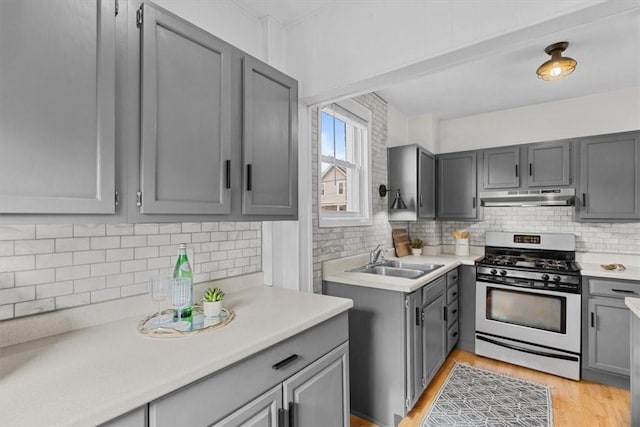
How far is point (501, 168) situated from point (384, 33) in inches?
94.9

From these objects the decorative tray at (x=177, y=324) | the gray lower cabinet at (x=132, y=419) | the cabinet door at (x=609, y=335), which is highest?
the decorative tray at (x=177, y=324)

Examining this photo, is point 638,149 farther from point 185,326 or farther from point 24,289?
point 24,289

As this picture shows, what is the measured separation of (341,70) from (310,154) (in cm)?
59

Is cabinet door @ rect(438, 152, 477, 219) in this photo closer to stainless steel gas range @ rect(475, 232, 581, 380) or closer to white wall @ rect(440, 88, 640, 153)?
white wall @ rect(440, 88, 640, 153)

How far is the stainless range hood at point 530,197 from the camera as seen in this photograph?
3.06m

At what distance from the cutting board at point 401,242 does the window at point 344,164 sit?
0.63 meters

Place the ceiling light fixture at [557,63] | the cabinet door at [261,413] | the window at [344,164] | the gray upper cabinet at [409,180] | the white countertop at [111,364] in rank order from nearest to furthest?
the white countertop at [111,364]
the cabinet door at [261,413]
the ceiling light fixture at [557,63]
the window at [344,164]
the gray upper cabinet at [409,180]

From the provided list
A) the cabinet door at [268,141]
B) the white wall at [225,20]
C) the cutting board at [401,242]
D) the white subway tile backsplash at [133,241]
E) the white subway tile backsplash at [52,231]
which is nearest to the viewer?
the white subway tile backsplash at [52,231]

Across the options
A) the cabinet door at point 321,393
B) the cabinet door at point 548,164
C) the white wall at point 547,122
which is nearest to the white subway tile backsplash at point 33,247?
the cabinet door at point 321,393

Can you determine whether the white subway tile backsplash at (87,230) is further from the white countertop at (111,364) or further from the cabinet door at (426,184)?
the cabinet door at (426,184)

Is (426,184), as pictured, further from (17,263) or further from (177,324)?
(17,263)

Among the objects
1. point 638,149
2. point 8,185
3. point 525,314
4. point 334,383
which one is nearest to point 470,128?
point 638,149

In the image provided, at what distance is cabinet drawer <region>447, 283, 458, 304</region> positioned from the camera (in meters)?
2.97

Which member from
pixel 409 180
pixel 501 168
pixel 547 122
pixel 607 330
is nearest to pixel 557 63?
pixel 501 168
